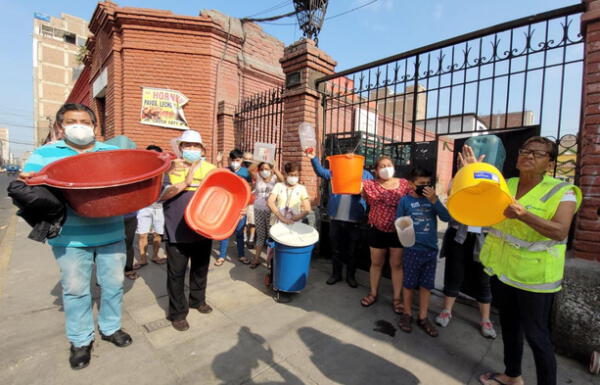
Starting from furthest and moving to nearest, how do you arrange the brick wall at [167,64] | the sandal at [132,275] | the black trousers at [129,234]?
the brick wall at [167,64] → the sandal at [132,275] → the black trousers at [129,234]

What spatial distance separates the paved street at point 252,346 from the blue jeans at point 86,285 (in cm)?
23

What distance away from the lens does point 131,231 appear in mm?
3783

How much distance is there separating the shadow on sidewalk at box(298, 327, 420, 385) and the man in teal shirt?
178 cm

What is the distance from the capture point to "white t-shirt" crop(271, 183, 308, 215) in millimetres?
3879

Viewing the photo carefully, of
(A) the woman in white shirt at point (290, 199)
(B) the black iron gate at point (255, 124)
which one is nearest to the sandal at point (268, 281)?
(A) the woman in white shirt at point (290, 199)

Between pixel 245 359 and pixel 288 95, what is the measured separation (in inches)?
171

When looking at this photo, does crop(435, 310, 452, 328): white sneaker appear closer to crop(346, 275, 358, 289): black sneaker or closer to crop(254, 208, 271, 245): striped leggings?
crop(346, 275, 358, 289): black sneaker

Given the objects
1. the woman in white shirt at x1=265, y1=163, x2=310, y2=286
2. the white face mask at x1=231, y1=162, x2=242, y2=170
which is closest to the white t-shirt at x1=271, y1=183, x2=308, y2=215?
the woman in white shirt at x1=265, y1=163, x2=310, y2=286

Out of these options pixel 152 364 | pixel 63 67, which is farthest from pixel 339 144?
pixel 63 67

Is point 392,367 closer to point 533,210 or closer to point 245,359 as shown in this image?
point 245,359

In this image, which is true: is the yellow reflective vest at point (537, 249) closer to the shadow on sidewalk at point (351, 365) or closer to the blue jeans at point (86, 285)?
the shadow on sidewalk at point (351, 365)

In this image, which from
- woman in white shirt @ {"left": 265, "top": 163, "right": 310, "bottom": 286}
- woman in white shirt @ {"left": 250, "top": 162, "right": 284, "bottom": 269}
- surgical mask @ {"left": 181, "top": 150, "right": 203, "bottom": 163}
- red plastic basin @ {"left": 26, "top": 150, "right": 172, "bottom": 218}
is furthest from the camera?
woman in white shirt @ {"left": 250, "top": 162, "right": 284, "bottom": 269}

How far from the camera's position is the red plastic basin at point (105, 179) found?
1.87m

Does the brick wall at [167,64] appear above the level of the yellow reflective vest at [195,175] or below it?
above
